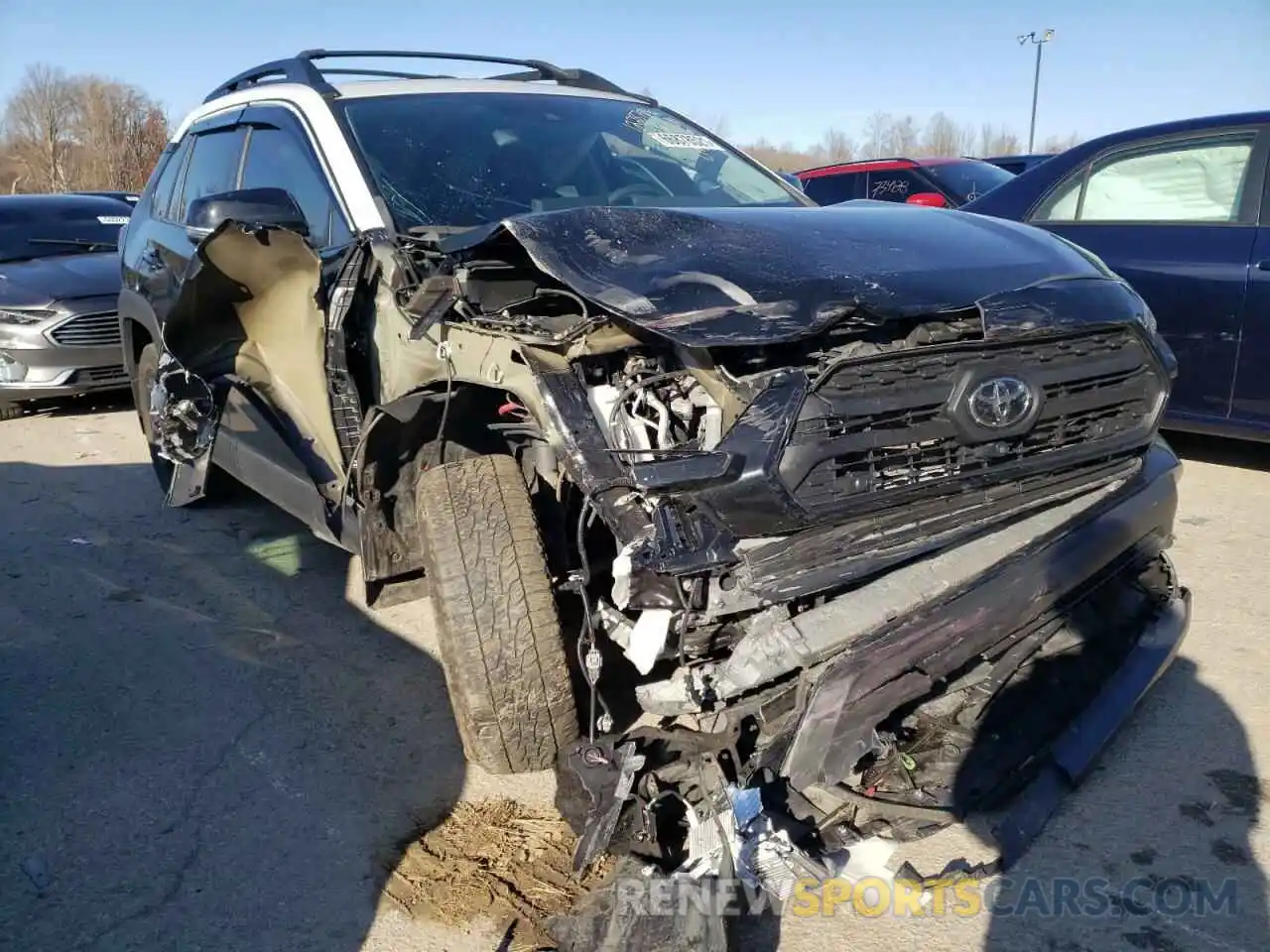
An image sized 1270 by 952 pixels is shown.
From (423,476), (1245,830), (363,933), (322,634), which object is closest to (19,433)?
(322,634)

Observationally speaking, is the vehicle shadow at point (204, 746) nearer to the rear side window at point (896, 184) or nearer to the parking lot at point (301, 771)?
the parking lot at point (301, 771)

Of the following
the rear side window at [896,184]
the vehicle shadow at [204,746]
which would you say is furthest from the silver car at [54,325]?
the rear side window at [896,184]

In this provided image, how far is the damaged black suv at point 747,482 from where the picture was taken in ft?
7.09

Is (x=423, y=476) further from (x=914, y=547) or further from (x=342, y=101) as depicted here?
(x=342, y=101)

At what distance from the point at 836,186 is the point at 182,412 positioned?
8.71 meters

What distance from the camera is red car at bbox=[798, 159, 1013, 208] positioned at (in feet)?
30.0

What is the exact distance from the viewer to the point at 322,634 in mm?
3768

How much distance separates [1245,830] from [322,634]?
9.76 ft

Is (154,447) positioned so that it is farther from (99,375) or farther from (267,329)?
(99,375)

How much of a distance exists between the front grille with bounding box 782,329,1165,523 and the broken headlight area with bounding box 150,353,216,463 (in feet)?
9.90

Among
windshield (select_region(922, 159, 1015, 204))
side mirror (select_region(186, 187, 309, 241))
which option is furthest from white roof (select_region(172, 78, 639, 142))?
windshield (select_region(922, 159, 1015, 204))

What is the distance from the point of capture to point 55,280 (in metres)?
7.55

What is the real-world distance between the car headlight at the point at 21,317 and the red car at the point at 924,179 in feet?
20.4

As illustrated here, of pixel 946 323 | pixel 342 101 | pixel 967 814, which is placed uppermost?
pixel 342 101
